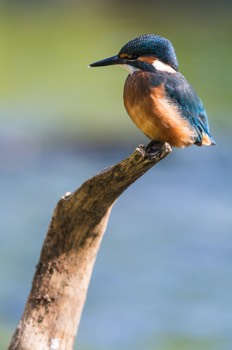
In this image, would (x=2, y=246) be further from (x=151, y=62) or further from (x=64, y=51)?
(x=64, y=51)

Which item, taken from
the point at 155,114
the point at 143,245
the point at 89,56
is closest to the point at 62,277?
the point at 155,114

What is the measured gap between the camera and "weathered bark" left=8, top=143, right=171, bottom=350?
6.88 ft

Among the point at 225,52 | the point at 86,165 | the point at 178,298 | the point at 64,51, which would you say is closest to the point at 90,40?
the point at 64,51

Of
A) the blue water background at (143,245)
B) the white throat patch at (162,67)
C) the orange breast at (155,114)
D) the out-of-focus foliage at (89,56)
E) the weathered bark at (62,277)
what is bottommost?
the weathered bark at (62,277)

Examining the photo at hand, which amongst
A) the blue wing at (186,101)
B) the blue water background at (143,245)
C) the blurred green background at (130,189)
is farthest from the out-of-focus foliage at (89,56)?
the blue wing at (186,101)

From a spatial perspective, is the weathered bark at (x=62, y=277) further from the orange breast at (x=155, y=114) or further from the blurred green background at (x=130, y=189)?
the blurred green background at (x=130, y=189)

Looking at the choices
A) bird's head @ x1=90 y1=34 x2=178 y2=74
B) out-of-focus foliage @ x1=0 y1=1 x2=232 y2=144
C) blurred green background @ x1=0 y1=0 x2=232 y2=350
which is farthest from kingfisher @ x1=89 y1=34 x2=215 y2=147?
out-of-focus foliage @ x1=0 y1=1 x2=232 y2=144

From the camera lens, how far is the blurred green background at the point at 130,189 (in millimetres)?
3447

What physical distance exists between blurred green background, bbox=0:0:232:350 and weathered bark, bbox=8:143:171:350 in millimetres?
1120

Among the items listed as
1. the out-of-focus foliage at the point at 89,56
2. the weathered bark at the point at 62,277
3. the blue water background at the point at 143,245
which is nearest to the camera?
the weathered bark at the point at 62,277

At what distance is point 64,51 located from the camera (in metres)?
5.84

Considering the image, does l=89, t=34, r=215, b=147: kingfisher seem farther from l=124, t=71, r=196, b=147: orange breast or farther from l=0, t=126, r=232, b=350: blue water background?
l=0, t=126, r=232, b=350: blue water background

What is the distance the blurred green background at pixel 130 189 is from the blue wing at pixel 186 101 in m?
1.27

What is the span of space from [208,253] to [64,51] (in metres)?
2.38
